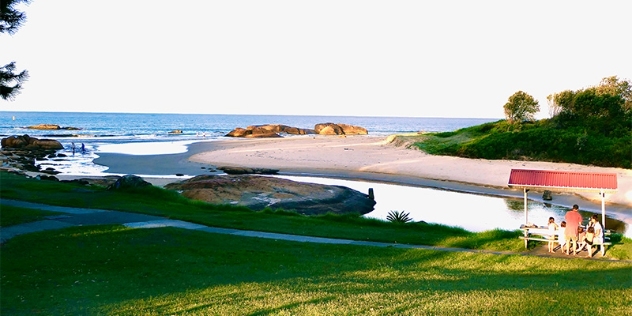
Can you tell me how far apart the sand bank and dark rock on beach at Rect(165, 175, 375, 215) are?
10.4 m

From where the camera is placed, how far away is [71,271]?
37.2 ft

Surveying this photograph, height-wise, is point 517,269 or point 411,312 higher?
point 411,312

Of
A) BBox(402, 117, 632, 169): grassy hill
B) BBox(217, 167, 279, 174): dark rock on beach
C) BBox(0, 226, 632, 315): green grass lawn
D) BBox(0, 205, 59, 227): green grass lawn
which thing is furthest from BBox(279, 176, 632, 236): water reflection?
BBox(402, 117, 632, 169): grassy hill

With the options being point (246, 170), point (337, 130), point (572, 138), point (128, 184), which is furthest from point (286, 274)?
A: point (337, 130)

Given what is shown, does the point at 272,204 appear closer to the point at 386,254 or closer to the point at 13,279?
the point at 386,254

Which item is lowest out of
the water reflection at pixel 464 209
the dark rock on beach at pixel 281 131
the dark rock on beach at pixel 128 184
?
the water reflection at pixel 464 209

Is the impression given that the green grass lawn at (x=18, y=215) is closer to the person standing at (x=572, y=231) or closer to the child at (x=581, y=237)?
the person standing at (x=572, y=231)

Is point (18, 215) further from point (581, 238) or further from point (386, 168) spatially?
point (386, 168)

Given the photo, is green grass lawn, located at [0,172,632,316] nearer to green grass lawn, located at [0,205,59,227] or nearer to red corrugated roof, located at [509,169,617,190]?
green grass lawn, located at [0,205,59,227]

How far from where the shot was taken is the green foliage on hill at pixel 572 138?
47.1 meters

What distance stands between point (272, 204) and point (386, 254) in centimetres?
1219

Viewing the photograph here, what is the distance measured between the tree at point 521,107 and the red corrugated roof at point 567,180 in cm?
5192

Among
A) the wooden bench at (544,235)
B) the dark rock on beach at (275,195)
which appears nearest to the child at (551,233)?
the wooden bench at (544,235)

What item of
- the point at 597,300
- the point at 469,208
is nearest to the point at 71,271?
the point at 597,300
